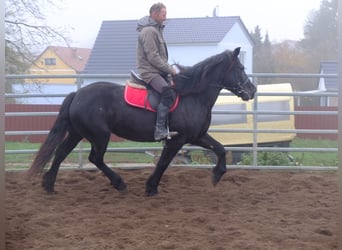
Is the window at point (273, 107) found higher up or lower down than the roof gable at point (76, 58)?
lower down

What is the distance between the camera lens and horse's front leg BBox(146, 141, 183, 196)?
580 cm

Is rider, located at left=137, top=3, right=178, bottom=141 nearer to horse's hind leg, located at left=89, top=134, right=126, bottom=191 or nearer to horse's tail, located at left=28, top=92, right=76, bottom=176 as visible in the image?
horse's hind leg, located at left=89, top=134, right=126, bottom=191

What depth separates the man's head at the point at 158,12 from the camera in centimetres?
554

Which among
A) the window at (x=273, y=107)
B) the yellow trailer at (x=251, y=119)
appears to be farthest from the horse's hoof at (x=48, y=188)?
the window at (x=273, y=107)

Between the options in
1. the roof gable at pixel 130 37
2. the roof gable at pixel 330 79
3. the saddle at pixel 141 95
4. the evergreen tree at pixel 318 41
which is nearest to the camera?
the saddle at pixel 141 95

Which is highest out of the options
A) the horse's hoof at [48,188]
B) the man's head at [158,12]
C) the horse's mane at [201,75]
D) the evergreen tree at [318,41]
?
the man's head at [158,12]

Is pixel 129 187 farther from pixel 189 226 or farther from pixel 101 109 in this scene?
pixel 189 226

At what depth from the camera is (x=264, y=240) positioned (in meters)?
4.18

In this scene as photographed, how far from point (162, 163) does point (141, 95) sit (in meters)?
0.80

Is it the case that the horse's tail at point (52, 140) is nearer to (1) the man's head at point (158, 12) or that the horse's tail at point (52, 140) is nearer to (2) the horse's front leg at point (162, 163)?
(2) the horse's front leg at point (162, 163)

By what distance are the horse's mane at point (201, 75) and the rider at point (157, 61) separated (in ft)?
0.52

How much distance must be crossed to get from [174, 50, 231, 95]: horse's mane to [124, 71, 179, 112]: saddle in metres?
0.17

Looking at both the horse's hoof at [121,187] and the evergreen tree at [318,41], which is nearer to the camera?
the horse's hoof at [121,187]

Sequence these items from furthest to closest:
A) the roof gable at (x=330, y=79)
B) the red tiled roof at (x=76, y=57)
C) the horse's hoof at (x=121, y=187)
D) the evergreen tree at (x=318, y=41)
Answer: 1. the red tiled roof at (x=76, y=57)
2. the evergreen tree at (x=318, y=41)
3. the roof gable at (x=330, y=79)
4. the horse's hoof at (x=121, y=187)
